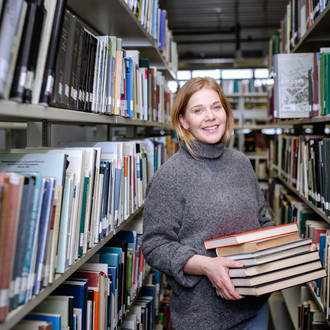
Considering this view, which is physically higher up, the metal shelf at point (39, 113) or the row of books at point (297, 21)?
the row of books at point (297, 21)

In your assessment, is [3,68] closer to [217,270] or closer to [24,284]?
[24,284]

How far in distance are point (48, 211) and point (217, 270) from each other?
1.94 ft

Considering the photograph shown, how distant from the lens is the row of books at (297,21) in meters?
2.00

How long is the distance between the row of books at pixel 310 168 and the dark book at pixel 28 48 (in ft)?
4.34

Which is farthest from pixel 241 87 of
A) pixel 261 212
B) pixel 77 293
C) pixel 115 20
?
pixel 77 293

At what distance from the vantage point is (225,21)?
8.25 m

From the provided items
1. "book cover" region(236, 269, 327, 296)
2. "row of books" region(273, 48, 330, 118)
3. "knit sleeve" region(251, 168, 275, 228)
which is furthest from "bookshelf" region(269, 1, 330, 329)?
"book cover" region(236, 269, 327, 296)

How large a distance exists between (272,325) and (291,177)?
3.83ft

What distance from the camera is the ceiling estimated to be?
7027 millimetres

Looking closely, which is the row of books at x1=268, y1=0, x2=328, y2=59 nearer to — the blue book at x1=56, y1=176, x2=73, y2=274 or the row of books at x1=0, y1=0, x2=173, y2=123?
the row of books at x1=0, y1=0, x2=173, y2=123

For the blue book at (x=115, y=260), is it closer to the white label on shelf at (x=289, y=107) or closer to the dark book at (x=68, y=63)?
the dark book at (x=68, y=63)

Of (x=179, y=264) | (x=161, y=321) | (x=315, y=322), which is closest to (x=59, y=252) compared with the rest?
(x=179, y=264)

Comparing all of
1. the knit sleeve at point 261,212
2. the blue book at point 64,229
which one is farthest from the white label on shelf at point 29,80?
the knit sleeve at point 261,212

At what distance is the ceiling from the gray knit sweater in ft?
20.3
